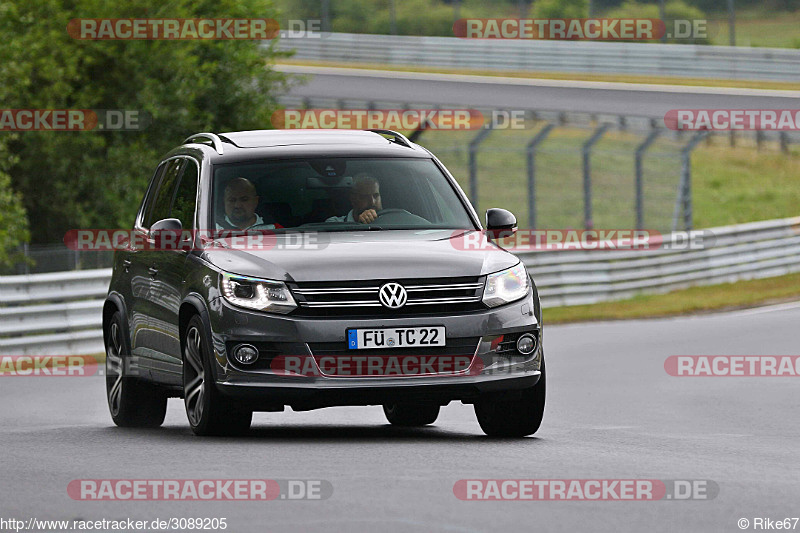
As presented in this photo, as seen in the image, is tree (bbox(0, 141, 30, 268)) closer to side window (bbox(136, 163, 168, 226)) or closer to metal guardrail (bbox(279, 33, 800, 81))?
side window (bbox(136, 163, 168, 226))

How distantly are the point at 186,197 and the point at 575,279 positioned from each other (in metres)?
→ 15.3

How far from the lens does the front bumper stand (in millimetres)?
8867

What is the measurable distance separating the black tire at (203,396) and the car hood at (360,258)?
0.47 meters

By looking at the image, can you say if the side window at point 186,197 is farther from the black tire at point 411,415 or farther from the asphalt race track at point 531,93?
the asphalt race track at point 531,93

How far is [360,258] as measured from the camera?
9031 millimetres

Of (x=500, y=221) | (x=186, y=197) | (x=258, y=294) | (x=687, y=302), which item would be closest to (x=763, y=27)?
(x=687, y=302)

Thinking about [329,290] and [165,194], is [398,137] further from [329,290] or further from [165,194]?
[329,290]

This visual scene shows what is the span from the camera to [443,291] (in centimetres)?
901

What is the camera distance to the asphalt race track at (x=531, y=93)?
41719 mm

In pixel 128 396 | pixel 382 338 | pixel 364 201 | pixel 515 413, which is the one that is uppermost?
pixel 364 201

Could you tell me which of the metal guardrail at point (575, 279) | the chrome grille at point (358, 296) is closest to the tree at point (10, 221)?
the metal guardrail at point (575, 279)

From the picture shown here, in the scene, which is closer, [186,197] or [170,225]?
[170,225]

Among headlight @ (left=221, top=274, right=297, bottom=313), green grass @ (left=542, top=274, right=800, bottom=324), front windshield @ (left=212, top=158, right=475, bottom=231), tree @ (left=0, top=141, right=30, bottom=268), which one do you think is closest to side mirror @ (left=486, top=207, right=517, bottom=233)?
front windshield @ (left=212, top=158, right=475, bottom=231)

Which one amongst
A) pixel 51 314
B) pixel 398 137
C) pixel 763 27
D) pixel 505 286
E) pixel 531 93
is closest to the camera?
pixel 505 286
